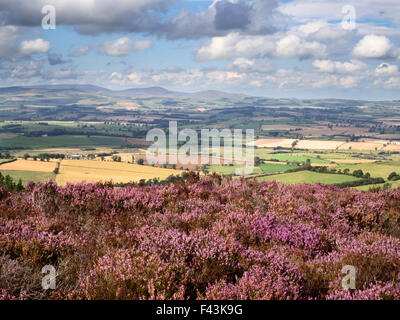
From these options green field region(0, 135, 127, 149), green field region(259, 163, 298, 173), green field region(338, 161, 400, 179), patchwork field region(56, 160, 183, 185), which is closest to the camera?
patchwork field region(56, 160, 183, 185)

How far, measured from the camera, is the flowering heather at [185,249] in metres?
3.74

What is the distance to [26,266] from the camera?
4.10m

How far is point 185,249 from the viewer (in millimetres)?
4582

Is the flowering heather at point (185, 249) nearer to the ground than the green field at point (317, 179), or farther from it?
farther from it

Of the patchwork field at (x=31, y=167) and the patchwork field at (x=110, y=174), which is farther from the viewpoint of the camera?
the patchwork field at (x=31, y=167)

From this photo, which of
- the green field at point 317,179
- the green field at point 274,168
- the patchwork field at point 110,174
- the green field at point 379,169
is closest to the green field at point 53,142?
the green field at point 274,168

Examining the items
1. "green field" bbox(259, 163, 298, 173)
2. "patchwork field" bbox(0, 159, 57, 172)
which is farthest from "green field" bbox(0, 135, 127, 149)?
"green field" bbox(259, 163, 298, 173)

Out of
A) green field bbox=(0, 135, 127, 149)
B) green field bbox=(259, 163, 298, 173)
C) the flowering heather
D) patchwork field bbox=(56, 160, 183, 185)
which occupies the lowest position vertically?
green field bbox=(259, 163, 298, 173)

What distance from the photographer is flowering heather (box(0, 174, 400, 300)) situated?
147 inches

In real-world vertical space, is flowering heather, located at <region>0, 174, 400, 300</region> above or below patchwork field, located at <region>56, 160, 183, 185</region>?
above

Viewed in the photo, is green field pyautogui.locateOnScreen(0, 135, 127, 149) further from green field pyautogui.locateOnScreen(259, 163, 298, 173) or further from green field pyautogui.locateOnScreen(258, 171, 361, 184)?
green field pyautogui.locateOnScreen(258, 171, 361, 184)

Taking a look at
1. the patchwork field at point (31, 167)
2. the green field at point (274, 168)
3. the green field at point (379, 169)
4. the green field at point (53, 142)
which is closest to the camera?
the green field at point (379, 169)

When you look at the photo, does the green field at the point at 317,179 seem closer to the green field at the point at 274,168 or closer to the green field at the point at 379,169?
the green field at the point at 379,169

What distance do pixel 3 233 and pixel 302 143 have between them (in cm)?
13445
